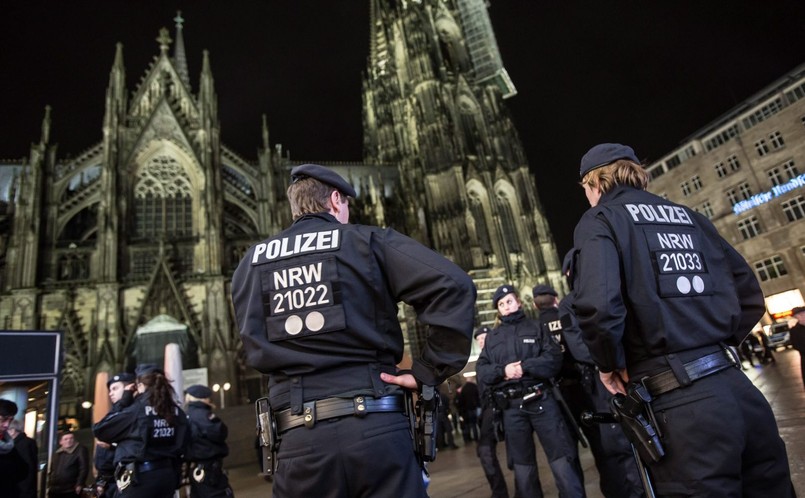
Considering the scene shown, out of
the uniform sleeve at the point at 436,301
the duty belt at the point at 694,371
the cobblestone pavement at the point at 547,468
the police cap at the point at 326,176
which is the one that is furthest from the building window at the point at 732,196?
the uniform sleeve at the point at 436,301

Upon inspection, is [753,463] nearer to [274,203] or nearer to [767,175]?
[274,203]

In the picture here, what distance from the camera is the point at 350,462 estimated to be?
1.71m

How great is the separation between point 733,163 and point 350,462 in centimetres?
3585

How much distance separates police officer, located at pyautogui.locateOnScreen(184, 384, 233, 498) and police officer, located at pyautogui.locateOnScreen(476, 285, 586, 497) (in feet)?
9.54

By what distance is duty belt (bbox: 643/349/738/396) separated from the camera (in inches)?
75.7

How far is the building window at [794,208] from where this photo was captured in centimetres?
2592

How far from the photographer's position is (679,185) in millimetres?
→ 33844

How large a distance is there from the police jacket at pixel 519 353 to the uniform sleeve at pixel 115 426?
3.03 m

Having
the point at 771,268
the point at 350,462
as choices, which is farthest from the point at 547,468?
the point at 771,268

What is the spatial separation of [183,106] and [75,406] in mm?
16903

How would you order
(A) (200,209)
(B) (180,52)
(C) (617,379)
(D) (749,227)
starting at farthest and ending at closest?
(B) (180,52) < (D) (749,227) < (A) (200,209) < (C) (617,379)

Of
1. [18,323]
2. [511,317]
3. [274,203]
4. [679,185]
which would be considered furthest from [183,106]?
[679,185]

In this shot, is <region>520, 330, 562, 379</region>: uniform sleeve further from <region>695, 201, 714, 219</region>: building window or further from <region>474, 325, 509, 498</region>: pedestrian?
<region>695, 201, 714, 219</region>: building window

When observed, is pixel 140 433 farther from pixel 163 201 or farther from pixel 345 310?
pixel 163 201
